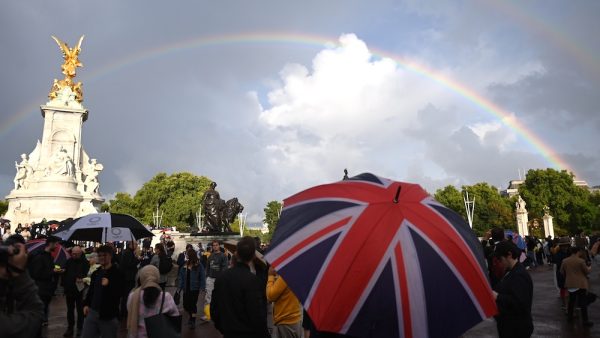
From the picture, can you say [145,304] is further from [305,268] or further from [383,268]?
[383,268]

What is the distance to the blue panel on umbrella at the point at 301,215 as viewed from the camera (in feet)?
9.57

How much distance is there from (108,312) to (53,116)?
4876 centimetres

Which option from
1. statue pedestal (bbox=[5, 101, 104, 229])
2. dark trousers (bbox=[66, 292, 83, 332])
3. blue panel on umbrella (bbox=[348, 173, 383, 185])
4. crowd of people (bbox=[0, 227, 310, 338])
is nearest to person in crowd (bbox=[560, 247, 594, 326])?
crowd of people (bbox=[0, 227, 310, 338])

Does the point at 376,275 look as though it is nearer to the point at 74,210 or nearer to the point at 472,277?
the point at 472,277

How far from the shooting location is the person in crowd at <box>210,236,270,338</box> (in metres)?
4.21

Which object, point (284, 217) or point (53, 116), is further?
point (53, 116)

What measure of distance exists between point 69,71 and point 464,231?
201 ft

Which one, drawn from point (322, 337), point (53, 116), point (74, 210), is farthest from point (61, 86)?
point (322, 337)

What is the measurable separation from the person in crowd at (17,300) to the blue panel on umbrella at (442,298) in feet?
7.44

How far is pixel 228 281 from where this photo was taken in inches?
169

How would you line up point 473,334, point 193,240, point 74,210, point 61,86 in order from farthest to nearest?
1. point 61,86
2. point 74,210
3. point 193,240
4. point 473,334

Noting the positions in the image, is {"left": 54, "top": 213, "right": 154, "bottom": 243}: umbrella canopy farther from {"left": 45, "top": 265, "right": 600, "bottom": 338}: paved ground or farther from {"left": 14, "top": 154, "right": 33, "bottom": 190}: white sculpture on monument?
{"left": 14, "top": 154, "right": 33, "bottom": 190}: white sculpture on monument

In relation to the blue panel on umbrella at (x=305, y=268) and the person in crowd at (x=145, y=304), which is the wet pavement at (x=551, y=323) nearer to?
the person in crowd at (x=145, y=304)

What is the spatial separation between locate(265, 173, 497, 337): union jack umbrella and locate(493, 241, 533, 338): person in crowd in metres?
1.48
